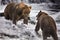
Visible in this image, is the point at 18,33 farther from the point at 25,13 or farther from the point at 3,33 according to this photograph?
the point at 25,13

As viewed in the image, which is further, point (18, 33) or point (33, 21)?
point (33, 21)

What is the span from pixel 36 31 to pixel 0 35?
1.23 feet

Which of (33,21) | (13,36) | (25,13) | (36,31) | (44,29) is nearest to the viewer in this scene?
(44,29)

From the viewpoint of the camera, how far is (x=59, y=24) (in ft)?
7.44

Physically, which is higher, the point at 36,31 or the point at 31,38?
the point at 36,31

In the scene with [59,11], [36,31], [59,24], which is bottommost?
[36,31]

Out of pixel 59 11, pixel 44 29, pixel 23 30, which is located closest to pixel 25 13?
pixel 23 30

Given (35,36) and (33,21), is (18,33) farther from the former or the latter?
(33,21)

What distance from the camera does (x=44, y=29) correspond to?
173 cm

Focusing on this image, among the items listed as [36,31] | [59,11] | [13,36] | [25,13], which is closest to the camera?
[13,36]

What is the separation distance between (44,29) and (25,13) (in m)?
0.51

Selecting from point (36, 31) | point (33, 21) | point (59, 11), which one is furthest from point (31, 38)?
point (59, 11)

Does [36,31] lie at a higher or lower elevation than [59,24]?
lower

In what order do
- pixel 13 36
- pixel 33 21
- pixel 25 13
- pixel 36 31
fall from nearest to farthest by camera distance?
pixel 13 36
pixel 36 31
pixel 25 13
pixel 33 21
